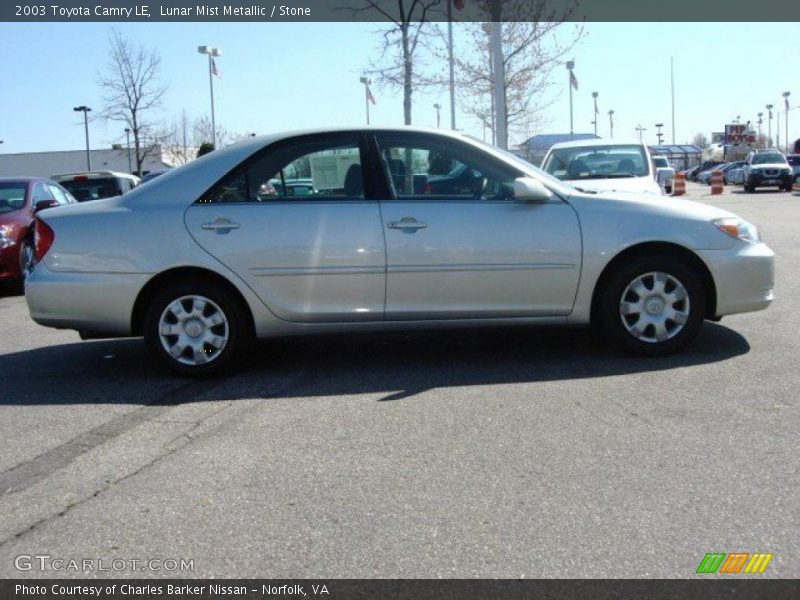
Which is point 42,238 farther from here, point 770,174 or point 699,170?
point 699,170

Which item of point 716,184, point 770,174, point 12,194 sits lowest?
point 12,194

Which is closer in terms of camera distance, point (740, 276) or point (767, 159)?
point (740, 276)

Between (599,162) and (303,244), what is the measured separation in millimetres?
7254

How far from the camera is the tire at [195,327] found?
5.93m

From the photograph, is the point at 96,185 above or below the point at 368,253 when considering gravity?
above

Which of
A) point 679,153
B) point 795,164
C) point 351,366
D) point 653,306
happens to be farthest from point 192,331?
point 679,153

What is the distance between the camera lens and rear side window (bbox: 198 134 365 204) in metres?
6.01

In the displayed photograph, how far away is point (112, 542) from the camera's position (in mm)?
3406

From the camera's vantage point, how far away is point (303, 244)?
5891 mm

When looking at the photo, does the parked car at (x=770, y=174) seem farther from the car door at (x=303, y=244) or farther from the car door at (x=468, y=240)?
the car door at (x=303, y=244)

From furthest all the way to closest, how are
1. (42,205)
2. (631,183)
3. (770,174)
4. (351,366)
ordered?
(770,174) → (42,205) → (631,183) → (351,366)

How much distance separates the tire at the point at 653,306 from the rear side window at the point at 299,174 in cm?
186

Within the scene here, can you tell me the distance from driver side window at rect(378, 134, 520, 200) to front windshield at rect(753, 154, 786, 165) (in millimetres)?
35193
